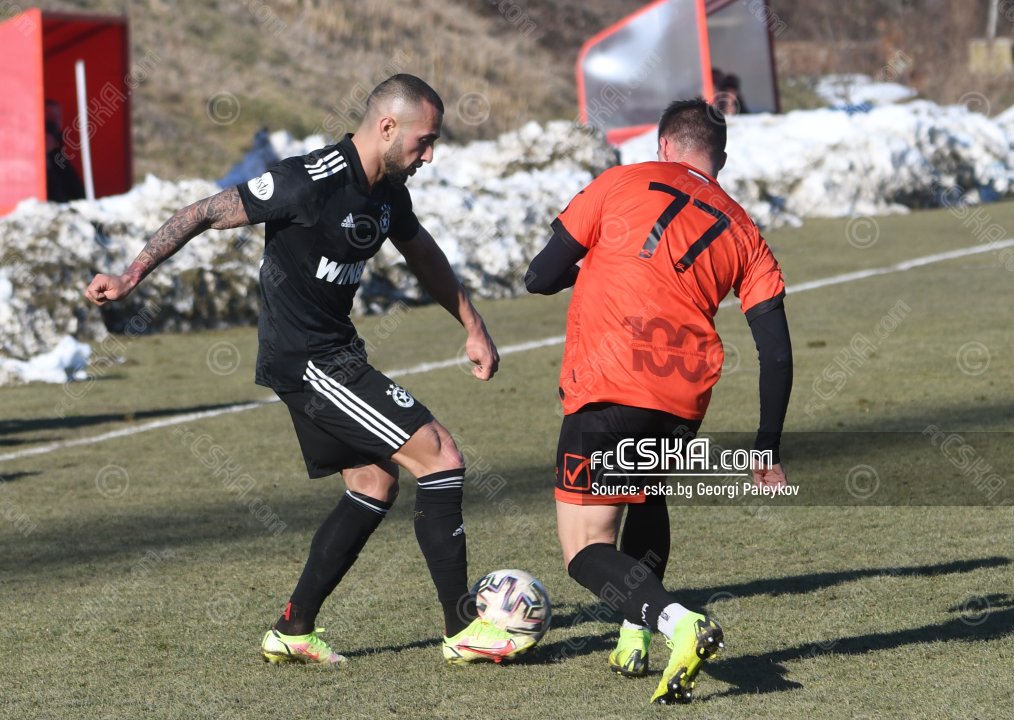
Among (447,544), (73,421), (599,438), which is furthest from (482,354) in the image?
(73,421)

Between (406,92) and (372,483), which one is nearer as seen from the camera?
(406,92)

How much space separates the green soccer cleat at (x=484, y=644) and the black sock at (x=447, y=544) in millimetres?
54

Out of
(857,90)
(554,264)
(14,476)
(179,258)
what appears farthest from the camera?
(857,90)

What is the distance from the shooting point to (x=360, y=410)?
15.0 ft

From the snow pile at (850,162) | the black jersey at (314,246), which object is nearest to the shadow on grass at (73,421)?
the black jersey at (314,246)

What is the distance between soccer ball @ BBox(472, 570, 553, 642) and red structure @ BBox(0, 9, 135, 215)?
13.6 m

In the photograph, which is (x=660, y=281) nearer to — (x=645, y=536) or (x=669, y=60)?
(x=645, y=536)

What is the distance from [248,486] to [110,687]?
312 cm

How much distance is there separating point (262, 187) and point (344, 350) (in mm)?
606

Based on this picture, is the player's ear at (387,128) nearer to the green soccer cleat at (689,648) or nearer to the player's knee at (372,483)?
the player's knee at (372,483)

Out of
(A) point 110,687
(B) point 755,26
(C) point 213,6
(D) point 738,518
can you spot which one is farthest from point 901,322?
(C) point 213,6

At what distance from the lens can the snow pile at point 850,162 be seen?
2066cm

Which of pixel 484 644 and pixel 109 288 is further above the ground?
pixel 109 288

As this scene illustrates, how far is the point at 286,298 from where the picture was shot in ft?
15.2
